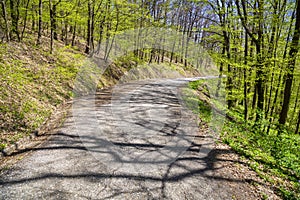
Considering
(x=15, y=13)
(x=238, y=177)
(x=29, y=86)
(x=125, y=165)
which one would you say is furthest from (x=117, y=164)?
(x=15, y=13)

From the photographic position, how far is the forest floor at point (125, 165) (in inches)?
151

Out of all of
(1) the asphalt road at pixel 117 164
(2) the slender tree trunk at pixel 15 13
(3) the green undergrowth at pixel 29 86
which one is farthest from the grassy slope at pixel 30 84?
(1) the asphalt road at pixel 117 164

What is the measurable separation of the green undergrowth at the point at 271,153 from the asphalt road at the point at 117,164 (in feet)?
3.93

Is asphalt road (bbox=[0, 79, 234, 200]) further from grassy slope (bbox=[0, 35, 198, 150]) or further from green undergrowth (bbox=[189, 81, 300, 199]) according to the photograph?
green undergrowth (bbox=[189, 81, 300, 199])

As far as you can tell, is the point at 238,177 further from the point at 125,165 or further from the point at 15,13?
the point at 15,13

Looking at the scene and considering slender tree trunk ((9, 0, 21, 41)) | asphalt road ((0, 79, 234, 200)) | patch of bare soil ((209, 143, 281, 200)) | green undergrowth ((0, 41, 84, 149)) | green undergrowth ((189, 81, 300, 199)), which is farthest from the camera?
slender tree trunk ((9, 0, 21, 41))

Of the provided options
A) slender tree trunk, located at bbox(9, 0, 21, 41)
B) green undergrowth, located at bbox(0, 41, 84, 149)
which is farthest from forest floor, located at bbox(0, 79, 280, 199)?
slender tree trunk, located at bbox(9, 0, 21, 41)

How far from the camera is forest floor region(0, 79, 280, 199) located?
3.84m

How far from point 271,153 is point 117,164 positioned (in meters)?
5.68

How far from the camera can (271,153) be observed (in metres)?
7.11

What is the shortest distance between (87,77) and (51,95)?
4.50 m

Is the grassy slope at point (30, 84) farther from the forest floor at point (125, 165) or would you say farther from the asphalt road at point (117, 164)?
the asphalt road at point (117, 164)

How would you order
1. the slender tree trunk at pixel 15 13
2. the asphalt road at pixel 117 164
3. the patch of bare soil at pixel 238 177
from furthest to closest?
the slender tree trunk at pixel 15 13
the patch of bare soil at pixel 238 177
the asphalt road at pixel 117 164

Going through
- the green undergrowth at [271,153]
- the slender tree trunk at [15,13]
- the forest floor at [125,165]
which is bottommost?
the green undergrowth at [271,153]
